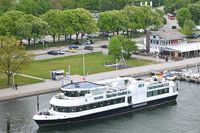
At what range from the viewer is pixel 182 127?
60.8m

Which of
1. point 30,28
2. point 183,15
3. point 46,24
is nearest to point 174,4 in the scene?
point 183,15

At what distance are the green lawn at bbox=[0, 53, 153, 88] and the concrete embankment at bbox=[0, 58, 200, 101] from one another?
98.9 inches

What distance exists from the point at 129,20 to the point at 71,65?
34504mm

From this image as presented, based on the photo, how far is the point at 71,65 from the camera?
9106cm

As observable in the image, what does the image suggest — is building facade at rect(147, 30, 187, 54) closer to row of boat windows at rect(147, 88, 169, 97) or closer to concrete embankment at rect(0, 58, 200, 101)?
concrete embankment at rect(0, 58, 200, 101)

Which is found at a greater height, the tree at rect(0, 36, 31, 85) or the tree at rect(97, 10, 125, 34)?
the tree at rect(97, 10, 125, 34)

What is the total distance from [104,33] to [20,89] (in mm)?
52361

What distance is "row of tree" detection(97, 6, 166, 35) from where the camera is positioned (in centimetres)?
11850

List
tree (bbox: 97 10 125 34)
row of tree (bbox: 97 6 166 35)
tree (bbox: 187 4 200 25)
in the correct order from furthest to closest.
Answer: tree (bbox: 187 4 200 25)
row of tree (bbox: 97 6 166 35)
tree (bbox: 97 10 125 34)

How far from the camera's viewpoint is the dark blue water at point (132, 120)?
6069 cm

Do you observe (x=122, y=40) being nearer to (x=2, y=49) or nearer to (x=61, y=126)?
(x=2, y=49)

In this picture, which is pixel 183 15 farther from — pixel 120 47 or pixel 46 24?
pixel 120 47

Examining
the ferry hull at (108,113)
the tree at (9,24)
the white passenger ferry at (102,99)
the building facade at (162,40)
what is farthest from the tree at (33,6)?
the ferry hull at (108,113)

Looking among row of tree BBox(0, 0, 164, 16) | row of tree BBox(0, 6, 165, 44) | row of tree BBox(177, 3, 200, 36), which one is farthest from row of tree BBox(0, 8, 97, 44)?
row of tree BBox(0, 0, 164, 16)
